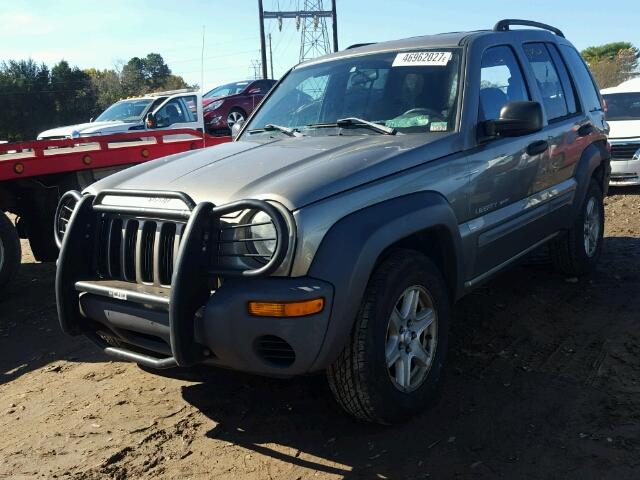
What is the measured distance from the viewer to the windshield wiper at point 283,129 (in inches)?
167

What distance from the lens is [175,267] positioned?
9.31 ft

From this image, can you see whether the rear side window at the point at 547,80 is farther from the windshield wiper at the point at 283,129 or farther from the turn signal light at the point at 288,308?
the turn signal light at the point at 288,308

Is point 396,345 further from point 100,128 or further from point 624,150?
point 100,128

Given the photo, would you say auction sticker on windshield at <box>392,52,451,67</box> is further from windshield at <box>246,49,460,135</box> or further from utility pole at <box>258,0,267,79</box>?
utility pole at <box>258,0,267,79</box>

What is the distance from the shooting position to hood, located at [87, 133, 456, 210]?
302cm

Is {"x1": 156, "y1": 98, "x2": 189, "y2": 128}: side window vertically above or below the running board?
above

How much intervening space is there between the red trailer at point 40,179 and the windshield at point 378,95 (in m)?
2.72

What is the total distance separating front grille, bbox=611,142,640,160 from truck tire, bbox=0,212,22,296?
344 inches

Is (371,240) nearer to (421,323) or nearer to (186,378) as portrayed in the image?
(421,323)

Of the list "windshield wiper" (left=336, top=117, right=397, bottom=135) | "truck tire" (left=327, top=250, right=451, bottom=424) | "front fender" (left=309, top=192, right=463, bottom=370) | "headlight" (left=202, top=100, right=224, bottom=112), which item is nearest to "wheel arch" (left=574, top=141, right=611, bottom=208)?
"windshield wiper" (left=336, top=117, right=397, bottom=135)

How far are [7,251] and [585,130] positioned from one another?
5.15 metres

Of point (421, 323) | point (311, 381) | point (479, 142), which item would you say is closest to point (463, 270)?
point (421, 323)

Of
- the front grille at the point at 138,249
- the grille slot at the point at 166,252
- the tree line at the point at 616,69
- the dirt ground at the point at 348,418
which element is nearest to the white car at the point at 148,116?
the dirt ground at the point at 348,418

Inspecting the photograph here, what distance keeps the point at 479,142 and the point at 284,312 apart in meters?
1.82
